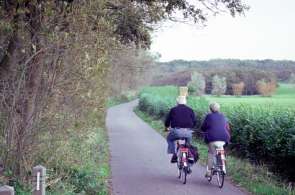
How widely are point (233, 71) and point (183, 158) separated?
57660 mm

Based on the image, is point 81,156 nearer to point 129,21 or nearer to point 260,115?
point 129,21

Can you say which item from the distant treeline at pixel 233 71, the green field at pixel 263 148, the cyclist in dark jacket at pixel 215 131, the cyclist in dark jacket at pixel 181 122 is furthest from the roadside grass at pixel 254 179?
Result: the distant treeline at pixel 233 71

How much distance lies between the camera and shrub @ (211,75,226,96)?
71.2 meters

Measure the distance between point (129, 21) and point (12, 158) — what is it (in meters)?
7.56

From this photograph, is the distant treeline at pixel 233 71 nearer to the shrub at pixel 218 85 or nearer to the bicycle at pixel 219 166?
the shrub at pixel 218 85

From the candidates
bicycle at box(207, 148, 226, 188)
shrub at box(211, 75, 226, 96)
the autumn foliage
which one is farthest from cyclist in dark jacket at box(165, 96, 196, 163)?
shrub at box(211, 75, 226, 96)

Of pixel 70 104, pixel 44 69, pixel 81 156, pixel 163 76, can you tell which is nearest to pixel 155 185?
pixel 81 156

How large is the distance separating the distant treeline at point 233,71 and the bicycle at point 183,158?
41.5 meters

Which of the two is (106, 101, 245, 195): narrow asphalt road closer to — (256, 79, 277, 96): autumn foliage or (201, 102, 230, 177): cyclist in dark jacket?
(201, 102, 230, 177): cyclist in dark jacket

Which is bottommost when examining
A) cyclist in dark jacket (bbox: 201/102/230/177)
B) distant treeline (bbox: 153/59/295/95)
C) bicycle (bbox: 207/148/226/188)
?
bicycle (bbox: 207/148/226/188)

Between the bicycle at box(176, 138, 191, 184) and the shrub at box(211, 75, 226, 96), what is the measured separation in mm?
59195

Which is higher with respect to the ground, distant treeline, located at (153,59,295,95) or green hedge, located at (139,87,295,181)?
distant treeline, located at (153,59,295,95)

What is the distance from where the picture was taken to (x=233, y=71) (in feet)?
224

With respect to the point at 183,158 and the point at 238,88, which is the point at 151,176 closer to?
→ the point at 183,158
